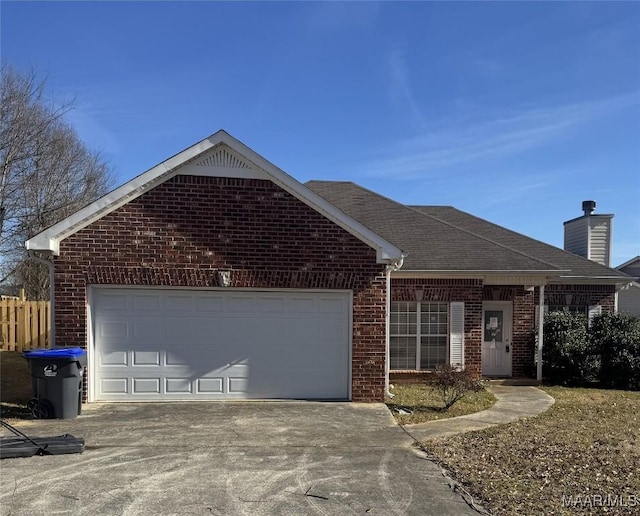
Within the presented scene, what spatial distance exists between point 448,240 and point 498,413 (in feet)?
19.8

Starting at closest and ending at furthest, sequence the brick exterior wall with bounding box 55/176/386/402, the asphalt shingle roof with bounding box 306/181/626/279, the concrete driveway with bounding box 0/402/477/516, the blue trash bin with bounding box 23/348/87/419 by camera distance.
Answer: the concrete driveway with bounding box 0/402/477/516 < the blue trash bin with bounding box 23/348/87/419 < the brick exterior wall with bounding box 55/176/386/402 < the asphalt shingle roof with bounding box 306/181/626/279

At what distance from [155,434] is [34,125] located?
20188mm

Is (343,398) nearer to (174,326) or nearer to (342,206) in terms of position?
(174,326)

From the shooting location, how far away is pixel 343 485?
551 cm

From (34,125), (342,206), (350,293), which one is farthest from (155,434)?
(34,125)

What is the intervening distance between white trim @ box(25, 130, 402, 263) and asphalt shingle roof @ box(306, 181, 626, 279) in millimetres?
3289

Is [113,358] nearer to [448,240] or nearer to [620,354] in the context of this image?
[448,240]

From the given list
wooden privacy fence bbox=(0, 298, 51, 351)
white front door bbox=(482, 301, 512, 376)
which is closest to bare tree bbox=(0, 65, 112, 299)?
wooden privacy fence bbox=(0, 298, 51, 351)

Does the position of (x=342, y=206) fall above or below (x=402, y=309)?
above

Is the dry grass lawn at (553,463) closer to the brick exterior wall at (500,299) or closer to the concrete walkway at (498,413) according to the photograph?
the concrete walkway at (498,413)

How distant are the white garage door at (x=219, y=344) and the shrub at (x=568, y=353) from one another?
648cm

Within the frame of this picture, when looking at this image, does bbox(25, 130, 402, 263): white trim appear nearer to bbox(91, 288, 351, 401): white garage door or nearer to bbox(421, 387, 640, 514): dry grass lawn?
bbox(91, 288, 351, 401): white garage door

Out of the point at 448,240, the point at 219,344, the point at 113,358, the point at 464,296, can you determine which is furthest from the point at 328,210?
the point at 448,240

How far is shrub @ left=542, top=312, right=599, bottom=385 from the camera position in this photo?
42.5 feet
